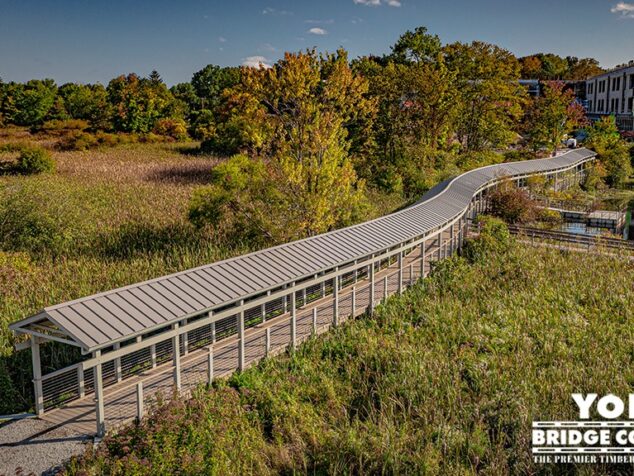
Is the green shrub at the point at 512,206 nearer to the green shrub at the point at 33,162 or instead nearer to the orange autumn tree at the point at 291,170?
the orange autumn tree at the point at 291,170

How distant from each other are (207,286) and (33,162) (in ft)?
115

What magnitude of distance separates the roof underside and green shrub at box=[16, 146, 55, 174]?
3150 centimetres

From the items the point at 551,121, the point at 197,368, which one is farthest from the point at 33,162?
the point at 551,121

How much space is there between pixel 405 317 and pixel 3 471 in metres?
11.4

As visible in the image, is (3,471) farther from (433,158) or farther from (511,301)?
(433,158)

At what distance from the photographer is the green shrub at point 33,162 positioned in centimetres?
4219

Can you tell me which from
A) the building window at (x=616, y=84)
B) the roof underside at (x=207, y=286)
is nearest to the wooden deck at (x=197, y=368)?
the roof underside at (x=207, y=286)

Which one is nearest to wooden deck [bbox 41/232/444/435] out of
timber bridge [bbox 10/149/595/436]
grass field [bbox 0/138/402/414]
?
timber bridge [bbox 10/149/595/436]

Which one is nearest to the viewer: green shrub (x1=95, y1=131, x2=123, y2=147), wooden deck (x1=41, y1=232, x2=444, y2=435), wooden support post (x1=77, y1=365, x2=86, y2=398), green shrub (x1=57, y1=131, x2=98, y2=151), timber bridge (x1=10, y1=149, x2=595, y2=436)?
timber bridge (x1=10, y1=149, x2=595, y2=436)

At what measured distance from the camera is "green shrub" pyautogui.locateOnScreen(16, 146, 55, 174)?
42188mm

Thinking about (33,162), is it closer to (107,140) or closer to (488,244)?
(107,140)

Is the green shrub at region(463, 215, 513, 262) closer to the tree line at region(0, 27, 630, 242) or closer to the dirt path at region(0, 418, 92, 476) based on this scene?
the tree line at region(0, 27, 630, 242)

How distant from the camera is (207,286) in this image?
13070 millimetres

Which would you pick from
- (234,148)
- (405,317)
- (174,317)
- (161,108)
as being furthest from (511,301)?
(161,108)
